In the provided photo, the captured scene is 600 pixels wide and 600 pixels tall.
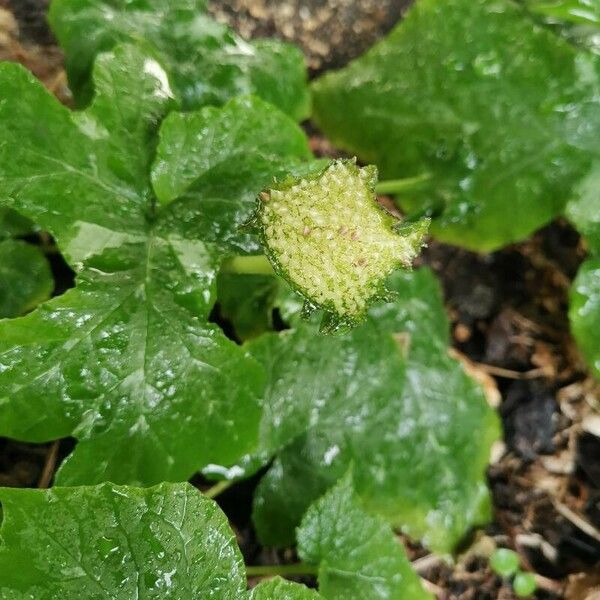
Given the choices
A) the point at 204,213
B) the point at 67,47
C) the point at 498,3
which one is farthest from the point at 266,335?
the point at 498,3

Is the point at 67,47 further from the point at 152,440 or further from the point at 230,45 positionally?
the point at 152,440

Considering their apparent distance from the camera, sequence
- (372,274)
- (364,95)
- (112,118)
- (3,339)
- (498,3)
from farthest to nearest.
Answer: (364,95) < (498,3) < (112,118) < (3,339) < (372,274)

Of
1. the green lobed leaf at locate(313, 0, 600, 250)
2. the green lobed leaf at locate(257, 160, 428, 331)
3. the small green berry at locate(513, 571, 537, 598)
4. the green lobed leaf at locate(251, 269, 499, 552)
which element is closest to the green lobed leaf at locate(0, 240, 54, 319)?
the green lobed leaf at locate(251, 269, 499, 552)

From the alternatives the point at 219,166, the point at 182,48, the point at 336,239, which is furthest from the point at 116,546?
the point at 182,48

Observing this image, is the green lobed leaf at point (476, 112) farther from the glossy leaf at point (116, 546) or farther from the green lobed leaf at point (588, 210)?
the glossy leaf at point (116, 546)

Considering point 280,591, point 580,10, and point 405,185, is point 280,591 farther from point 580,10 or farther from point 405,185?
point 580,10

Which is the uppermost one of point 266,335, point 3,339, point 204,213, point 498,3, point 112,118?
point 498,3

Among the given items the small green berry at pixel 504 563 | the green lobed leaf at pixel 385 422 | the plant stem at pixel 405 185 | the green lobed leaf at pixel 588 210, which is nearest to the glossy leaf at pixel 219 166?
the green lobed leaf at pixel 385 422

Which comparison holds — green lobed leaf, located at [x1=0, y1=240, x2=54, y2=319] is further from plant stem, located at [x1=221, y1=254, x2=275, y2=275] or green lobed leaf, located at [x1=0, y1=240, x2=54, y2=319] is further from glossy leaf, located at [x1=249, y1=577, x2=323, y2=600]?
glossy leaf, located at [x1=249, y1=577, x2=323, y2=600]
